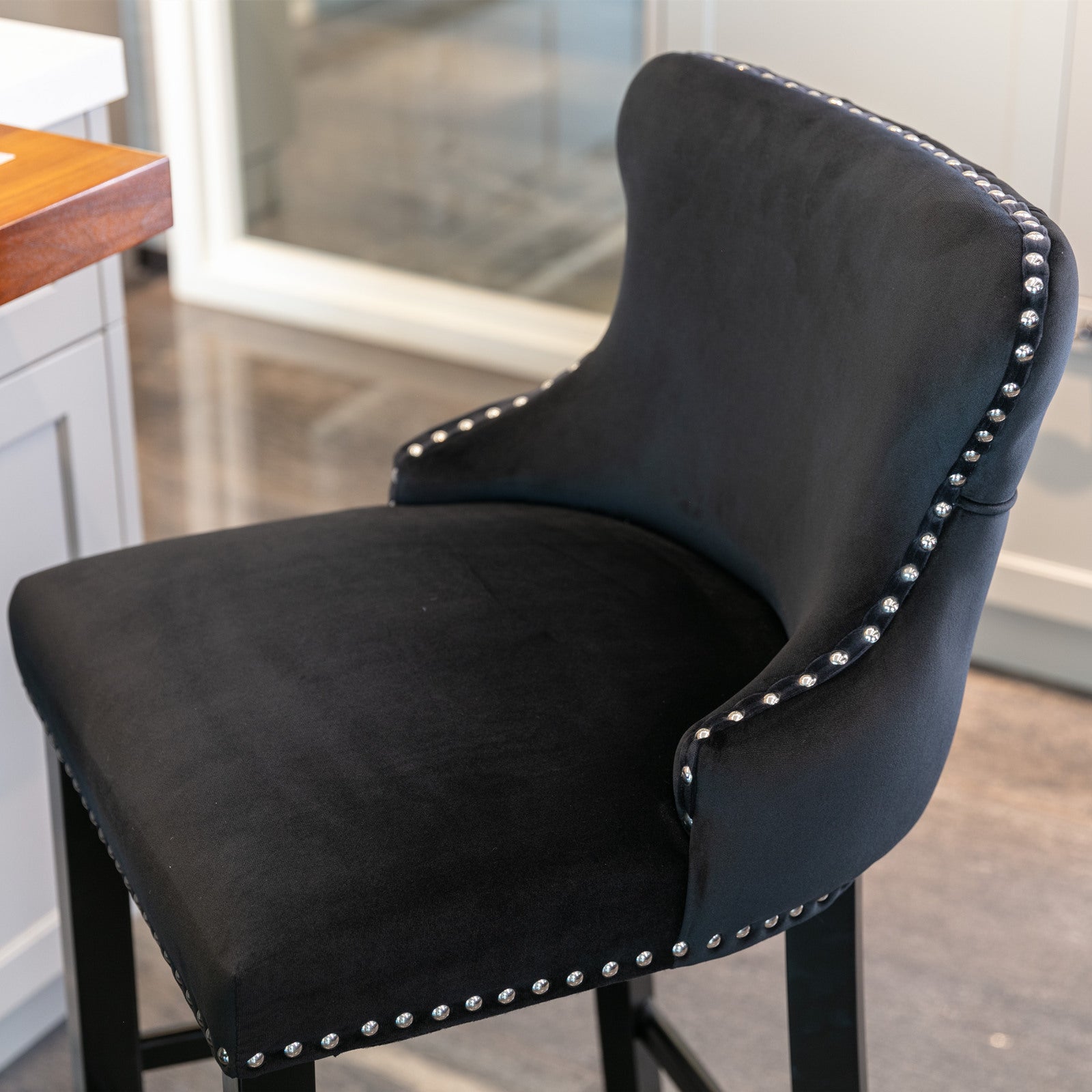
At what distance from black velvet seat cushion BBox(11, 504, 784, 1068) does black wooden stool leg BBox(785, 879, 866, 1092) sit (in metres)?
0.16

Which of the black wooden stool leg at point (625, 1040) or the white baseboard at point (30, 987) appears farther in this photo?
the white baseboard at point (30, 987)

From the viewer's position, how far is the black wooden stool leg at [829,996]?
0.90 meters

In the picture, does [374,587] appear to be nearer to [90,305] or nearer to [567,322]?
[90,305]

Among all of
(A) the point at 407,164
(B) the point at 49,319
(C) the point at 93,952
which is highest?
(B) the point at 49,319

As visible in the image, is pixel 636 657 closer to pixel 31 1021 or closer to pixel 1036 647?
pixel 31 1021

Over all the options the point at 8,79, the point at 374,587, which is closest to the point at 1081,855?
the point at 374,587

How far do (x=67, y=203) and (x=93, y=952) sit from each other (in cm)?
53

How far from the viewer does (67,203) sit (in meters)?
0.77

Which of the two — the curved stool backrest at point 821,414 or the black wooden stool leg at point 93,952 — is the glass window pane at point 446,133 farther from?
the black wooden stool leg at point 93,952

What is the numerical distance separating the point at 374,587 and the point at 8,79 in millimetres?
473

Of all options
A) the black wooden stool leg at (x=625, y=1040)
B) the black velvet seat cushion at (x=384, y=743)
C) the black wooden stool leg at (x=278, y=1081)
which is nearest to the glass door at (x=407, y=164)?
the black wooden stool leg at (x=625, y=1040)

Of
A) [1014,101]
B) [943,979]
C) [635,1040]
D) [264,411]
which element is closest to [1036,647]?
[943,979]

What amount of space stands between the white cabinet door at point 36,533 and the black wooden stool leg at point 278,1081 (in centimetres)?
57

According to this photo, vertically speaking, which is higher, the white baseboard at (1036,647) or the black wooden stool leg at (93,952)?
the black wooden stool leg at (93,952)
